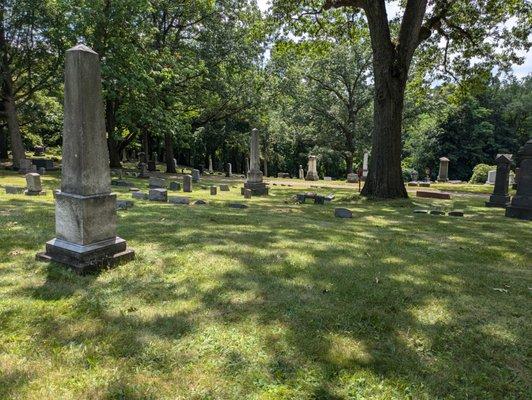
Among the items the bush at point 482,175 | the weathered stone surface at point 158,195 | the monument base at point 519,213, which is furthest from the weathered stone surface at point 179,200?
the bush at point 482,175

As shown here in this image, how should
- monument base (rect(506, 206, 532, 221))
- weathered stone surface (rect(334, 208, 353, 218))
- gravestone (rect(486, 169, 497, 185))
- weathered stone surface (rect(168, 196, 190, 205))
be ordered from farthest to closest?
gravestone (rect(486, 169, 497, 185)) < weathered stone surface (rect(168, 196, 190, 205)) < monument base (rect(506, 206, 532, 221)) < weathered stone surface (rect(334, 208, 353, 218))

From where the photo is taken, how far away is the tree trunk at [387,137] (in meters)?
12.4

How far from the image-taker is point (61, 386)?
264cm

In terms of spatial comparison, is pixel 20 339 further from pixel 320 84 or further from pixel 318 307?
pixel 320 84

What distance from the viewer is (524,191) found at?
1026cm

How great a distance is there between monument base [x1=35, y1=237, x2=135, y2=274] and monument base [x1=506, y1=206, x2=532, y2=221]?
32.9ft

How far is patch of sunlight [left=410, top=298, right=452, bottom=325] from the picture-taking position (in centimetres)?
367

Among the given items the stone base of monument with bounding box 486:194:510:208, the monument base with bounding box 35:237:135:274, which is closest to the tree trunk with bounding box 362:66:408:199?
the stone base of monument with bounding box 486:194:510:208

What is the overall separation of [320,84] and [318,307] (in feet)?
103

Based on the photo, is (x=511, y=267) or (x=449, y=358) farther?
(x=511, y=267)

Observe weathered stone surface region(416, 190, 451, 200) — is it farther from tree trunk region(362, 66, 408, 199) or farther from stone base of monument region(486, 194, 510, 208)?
tree trunk region(362, 66, 408, 199)

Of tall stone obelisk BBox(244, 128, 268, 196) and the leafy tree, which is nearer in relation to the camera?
the leafy tree

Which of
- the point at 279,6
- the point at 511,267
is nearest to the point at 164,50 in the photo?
the point at 279,6

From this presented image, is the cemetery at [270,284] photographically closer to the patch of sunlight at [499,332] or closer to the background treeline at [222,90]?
the patch of sunlight at [499,332]
